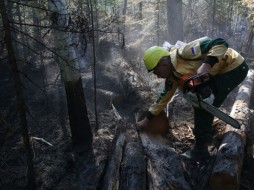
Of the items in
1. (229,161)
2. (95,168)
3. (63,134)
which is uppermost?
(229,161)

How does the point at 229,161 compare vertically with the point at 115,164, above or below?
above

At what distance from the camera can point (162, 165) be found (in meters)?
4.02

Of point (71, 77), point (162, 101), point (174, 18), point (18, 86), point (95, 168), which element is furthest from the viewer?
point (174, 18)

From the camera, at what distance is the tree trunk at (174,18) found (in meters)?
14.4

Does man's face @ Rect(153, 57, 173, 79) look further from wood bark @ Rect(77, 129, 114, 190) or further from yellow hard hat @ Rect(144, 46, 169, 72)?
wood bark @ Rect(77, 129, 114, 190)

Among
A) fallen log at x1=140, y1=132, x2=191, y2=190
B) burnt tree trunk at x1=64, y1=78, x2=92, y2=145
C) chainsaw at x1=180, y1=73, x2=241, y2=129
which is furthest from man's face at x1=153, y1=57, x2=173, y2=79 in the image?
burnt tree trunk at x1=64, y1=78, x2=92, y2=145

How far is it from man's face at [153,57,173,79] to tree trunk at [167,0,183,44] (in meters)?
11.0

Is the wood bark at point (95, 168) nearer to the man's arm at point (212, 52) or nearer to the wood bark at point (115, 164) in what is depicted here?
the wood bark at point (115, 164)

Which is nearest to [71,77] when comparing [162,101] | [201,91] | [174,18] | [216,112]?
[162,101]

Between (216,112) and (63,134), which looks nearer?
(216,112)

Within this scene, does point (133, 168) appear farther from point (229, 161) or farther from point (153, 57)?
point (153, 57)

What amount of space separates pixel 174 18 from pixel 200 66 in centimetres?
1125

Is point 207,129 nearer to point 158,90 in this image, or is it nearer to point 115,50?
point 158,90

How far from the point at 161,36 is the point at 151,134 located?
1987 centimetres
